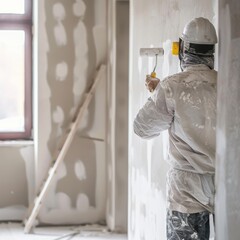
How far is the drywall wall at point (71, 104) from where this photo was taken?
532cm

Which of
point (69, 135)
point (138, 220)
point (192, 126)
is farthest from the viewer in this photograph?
point (69, 135)

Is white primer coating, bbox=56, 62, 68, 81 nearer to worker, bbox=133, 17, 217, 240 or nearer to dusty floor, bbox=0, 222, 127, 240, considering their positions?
dusty floor, bbox=0, 222, 127, 240

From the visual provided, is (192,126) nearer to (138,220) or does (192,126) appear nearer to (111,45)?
(138,220)

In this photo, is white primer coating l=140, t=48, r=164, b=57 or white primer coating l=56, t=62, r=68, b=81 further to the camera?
white primer coating l=56, t=62, r=68, b=81

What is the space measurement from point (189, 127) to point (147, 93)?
137 cm

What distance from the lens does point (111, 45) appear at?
5.22 m

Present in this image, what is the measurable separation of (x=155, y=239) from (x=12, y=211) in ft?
7.79

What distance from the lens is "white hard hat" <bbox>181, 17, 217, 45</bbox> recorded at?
2.30 meters

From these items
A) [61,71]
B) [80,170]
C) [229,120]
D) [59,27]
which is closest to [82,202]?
[80,170]

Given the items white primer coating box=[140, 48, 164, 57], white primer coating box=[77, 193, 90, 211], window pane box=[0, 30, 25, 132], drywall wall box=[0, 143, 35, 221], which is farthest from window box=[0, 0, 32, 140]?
white primer coating box=[140, 48, 164, 57]

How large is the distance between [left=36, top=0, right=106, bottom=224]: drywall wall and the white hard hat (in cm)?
310

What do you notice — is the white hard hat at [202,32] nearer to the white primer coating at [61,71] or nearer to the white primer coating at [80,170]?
the white primer coating at [61,71]

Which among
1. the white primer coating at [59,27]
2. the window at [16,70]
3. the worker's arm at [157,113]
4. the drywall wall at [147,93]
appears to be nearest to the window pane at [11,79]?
the window at [16,70]

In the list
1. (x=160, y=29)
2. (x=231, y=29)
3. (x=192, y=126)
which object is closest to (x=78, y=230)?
(x=160, y=29)
